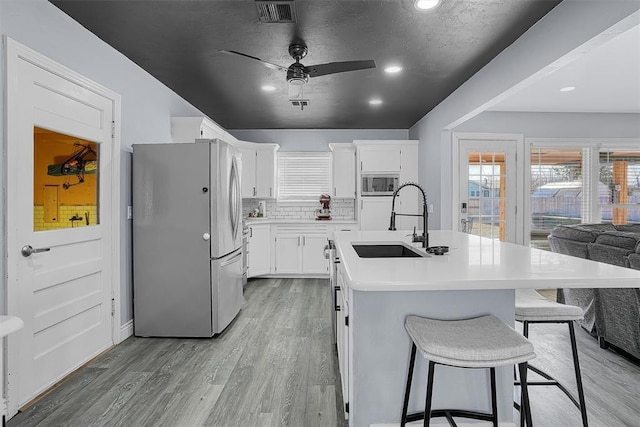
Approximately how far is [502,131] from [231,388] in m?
4.81

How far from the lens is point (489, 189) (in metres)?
5.07

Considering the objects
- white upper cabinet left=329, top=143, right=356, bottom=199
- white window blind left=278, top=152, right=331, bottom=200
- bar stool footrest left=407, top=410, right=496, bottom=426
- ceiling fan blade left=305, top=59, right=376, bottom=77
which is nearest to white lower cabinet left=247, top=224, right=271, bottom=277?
white window blind left=278, top=152, right=331, bottom=200

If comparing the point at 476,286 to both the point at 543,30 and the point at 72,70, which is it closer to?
the point at 543,30

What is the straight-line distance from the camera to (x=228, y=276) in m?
3.45

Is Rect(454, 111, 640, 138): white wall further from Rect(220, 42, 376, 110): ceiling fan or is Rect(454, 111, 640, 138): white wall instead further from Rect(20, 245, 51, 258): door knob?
Rect(20, 245, 51, 258): door knob

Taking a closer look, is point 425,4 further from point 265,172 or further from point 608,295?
point 265,172

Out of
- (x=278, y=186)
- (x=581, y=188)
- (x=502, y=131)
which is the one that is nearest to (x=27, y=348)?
(x=278, y=186)

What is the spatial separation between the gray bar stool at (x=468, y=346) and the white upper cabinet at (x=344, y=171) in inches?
178

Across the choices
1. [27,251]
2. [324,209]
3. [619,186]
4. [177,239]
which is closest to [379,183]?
[324,209]

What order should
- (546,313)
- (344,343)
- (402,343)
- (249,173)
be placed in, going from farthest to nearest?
(249,173)
(344,343)
(546,313)
(402,343)

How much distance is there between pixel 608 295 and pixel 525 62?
1883mm

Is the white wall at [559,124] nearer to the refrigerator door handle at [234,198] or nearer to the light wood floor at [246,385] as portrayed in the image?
the light wood floor at [246,385]

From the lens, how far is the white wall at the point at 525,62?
203cm

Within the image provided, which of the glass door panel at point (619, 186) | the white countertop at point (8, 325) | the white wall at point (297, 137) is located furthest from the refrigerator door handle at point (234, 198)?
the glass door panel at point (619, 186)
